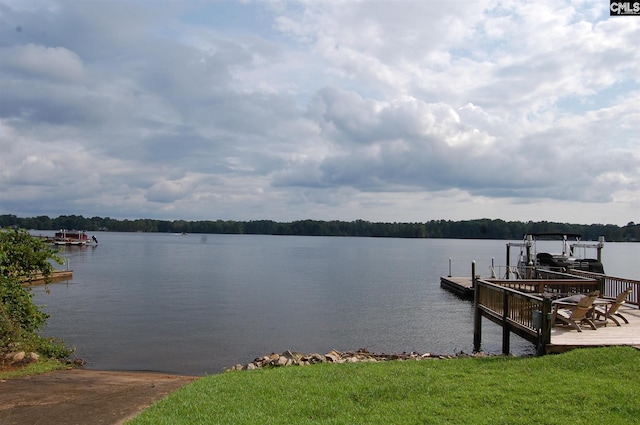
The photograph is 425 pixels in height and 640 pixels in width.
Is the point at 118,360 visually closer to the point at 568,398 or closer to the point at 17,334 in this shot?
the point at 17,334

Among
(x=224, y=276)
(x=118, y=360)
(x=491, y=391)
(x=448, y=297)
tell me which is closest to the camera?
(x=491, y=391)

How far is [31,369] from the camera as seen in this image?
1165cm

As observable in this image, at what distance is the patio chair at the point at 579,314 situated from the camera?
11.9 m

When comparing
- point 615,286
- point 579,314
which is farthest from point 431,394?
point 615,286

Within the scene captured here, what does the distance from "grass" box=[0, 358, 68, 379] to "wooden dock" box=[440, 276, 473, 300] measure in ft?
90.2

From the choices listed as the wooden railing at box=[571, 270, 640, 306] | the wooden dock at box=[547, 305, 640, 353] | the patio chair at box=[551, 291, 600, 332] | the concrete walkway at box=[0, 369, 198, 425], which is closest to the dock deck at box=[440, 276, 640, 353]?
the wooden dock at box=[547, 305, 640, 353]

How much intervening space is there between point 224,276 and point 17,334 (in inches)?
1370

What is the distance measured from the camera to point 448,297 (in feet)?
115

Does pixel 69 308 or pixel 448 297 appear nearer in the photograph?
pixel 69 308

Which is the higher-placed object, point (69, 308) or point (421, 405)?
point (421, 405)

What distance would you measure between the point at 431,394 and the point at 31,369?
31.2ft

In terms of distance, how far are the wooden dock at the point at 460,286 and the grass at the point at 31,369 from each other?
2750 centimetres

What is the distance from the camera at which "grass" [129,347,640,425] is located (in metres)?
6.41

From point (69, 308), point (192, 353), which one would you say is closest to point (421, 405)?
point (192, 353)
